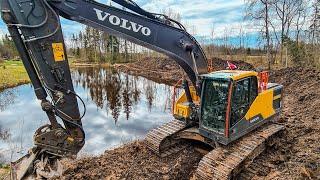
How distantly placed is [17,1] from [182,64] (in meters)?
3.68

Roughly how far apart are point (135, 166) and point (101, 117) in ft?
27.3

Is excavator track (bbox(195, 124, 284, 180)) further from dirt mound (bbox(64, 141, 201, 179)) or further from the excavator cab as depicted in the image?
dirt mound (bbox(64, 141, 201, 179))

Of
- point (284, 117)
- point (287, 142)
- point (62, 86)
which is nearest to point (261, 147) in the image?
point (287, 142)

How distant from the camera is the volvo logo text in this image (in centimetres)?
648

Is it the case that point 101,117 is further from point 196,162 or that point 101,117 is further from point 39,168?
point 39,168

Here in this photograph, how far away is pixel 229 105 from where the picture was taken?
7234 mm

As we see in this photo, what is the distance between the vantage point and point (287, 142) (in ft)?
29.2

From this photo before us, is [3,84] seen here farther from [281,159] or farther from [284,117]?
[281,159]

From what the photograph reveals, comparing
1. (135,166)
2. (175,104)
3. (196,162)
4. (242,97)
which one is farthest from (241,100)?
(135,166)

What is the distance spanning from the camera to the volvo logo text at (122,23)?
6480 mm

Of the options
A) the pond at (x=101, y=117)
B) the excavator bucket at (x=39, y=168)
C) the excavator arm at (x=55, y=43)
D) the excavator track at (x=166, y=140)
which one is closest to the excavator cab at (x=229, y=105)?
the excavator track at (x=166, y=140)

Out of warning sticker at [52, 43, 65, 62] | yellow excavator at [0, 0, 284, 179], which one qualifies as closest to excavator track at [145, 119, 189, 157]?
yellow excavator at [0, 0, 284, 179]

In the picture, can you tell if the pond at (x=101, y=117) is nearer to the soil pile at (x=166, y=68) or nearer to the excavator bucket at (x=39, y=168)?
the excavator bucket at (x=39, y=168)

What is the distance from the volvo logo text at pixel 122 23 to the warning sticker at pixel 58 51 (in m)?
0.93
